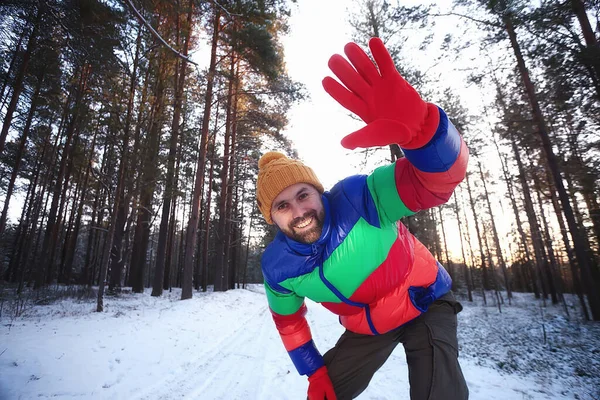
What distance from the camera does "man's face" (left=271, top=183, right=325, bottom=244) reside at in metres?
1.83

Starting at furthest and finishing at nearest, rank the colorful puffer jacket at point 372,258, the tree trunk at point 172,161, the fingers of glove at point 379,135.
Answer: the tree trunk at point 172,161 → the colorful puffer jacket at point 372,258 → the fingers of glove at point 379,135

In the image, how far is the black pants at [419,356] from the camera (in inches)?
59.7

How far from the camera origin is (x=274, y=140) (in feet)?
46.7

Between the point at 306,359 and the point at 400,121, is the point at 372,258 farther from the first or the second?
the point at 306,359

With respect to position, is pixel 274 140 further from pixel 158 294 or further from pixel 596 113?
pixel 596 113

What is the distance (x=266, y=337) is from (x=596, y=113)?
10.7 m

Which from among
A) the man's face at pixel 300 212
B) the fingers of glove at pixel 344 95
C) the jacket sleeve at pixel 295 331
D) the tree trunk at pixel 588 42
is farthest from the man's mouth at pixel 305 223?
the tree trunk at pixel 588 42

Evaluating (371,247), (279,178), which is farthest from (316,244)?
(279,178)

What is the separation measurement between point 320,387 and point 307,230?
4.13 feet

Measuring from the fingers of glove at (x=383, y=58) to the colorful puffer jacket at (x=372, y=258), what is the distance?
Result: 0.51 meters

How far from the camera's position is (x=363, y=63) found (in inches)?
A: 54.4

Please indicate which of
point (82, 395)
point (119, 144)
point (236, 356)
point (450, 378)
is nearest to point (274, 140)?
point (119, 144)

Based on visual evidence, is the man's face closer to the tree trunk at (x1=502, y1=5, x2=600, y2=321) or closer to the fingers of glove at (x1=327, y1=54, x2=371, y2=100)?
the fingers of glove at (x1=327, y1=54, x2=371, y2=100)

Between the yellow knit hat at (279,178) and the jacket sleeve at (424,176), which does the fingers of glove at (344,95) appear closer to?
the jacket sleeve at (424,176)
